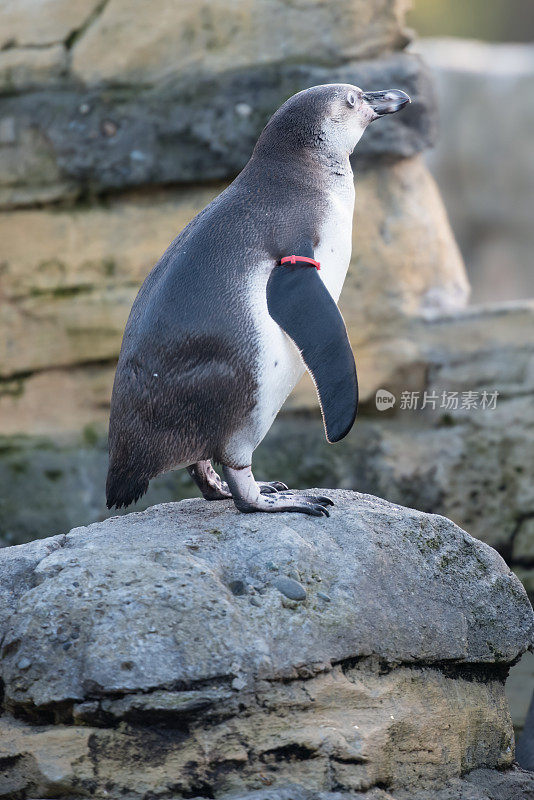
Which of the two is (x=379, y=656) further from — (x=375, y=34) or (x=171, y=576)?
(x=375, y=34)

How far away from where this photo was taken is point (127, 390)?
2.43m

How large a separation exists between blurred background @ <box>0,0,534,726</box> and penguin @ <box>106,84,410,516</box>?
6.61 feet

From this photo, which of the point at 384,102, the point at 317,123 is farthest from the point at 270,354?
the point at 384,102

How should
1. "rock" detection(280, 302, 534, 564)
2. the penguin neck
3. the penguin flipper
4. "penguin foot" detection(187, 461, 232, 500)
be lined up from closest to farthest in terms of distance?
the penguin flipper → the penguin neck → "penguin foot" detection(187, 461, 232, 500) → "rock" detection(280, 302, 534, 564)

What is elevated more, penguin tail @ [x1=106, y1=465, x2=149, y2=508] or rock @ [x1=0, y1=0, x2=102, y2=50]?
rock @ [x1=0, y1=0, x2=102, y2=50]

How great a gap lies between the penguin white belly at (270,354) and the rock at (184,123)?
2097 mm

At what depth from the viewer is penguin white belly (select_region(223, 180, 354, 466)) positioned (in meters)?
2.38

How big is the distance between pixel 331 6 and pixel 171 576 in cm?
314

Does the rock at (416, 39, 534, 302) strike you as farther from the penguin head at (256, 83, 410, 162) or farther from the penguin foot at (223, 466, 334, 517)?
the penguin foot at (223, 466, 334, 517)

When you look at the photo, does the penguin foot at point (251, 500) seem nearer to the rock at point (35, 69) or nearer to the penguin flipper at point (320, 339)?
the penguin flipper at point (320, 339)

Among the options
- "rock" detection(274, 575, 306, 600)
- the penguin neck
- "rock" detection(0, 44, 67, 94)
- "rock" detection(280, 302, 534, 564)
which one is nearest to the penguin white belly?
the penguin neck

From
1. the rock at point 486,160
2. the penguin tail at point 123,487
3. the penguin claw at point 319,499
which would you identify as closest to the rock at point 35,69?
the penguin tail at point 123,487

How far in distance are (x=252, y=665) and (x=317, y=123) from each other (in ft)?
4.36

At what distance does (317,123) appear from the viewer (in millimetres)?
2598
